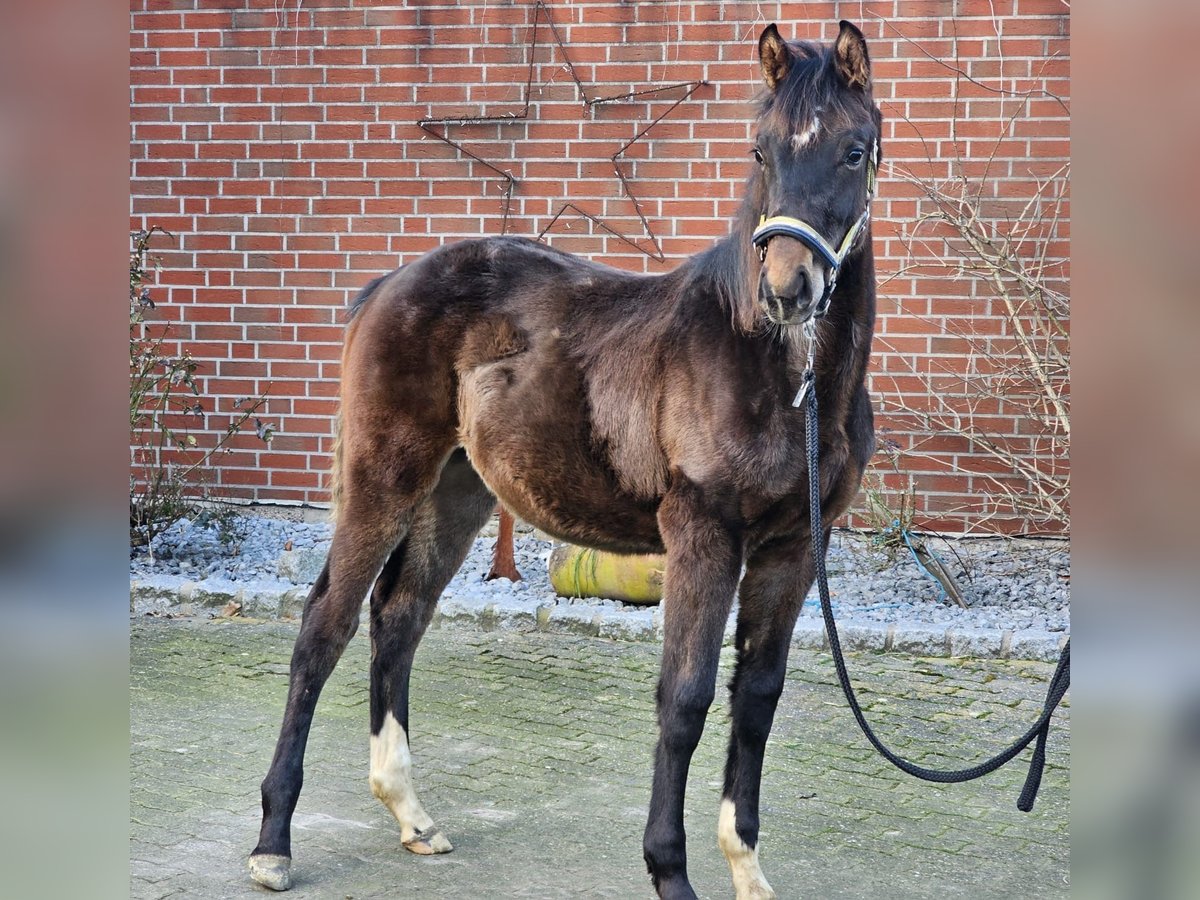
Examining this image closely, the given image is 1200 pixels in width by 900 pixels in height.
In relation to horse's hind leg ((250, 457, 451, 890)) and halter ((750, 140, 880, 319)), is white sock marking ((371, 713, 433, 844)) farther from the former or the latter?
halter ((750, 140, 880, 319))

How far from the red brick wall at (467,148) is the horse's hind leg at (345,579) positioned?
357 centimetres

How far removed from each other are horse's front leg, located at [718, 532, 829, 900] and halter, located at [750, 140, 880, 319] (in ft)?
2.48

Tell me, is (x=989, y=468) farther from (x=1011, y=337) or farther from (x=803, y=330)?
(x=803, y=330)

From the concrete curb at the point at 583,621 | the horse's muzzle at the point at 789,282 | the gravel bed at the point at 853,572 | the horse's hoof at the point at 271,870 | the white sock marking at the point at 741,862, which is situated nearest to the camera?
the horse's muzzle at the point at 789,282

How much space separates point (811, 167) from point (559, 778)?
8.07 feet

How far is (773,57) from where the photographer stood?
307 cm

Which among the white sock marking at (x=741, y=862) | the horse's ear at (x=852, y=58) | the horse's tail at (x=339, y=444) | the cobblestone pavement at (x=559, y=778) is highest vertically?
the horse's ear at (x=852, y=58)

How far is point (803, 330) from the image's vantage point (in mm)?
3168

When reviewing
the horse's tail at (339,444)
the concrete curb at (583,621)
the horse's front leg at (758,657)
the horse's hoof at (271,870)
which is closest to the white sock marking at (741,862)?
→ the horse's front leg at (758,657)

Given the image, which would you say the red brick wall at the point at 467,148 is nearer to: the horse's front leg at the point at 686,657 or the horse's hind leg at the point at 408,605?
the horse's hind leg at the point at 408,605

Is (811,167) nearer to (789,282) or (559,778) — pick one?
(789,282)

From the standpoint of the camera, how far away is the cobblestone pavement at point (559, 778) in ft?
11.6
